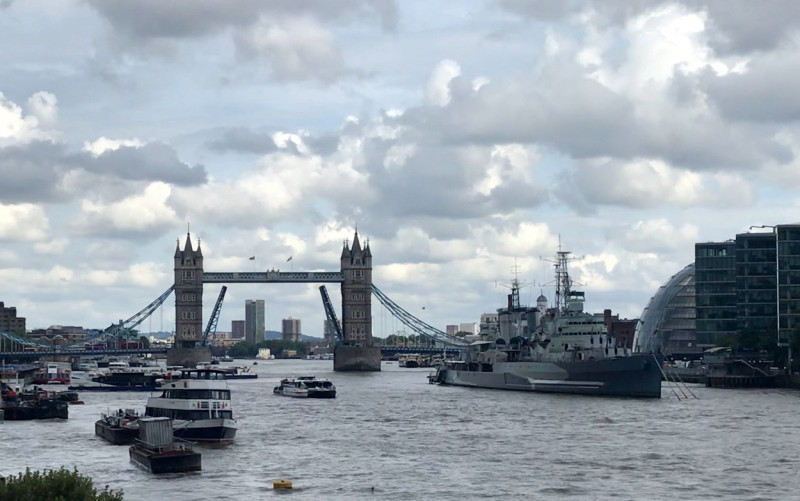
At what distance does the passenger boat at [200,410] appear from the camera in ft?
262

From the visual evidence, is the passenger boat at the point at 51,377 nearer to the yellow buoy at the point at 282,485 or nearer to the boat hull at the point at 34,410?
the boat hull at the point at 34,410

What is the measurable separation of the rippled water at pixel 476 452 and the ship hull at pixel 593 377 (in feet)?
9.41

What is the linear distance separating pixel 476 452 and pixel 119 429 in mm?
23008

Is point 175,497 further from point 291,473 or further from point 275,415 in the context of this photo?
point 275,415

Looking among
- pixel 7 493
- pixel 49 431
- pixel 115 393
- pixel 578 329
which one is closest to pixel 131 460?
pixel 49 431

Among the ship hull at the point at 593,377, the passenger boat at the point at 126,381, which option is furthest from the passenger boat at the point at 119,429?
the passenger boat at the point at 126,381

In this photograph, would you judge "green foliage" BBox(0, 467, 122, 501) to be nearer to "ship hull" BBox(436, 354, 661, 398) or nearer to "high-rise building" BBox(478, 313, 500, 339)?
"ship hull" BBox(436, 354, 661, 398)

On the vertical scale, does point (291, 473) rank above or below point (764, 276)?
below

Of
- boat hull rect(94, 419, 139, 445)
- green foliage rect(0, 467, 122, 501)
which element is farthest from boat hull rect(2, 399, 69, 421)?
green foliage rect(0, 467, 122, 501)

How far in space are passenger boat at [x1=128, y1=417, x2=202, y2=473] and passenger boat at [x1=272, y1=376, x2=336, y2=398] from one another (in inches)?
2382

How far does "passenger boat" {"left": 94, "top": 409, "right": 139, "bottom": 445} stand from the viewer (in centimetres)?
8156

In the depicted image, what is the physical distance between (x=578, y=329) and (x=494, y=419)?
100.0ft

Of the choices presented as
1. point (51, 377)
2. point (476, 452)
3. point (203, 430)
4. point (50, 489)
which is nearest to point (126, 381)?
point (51, 377)

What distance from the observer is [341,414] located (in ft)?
358
